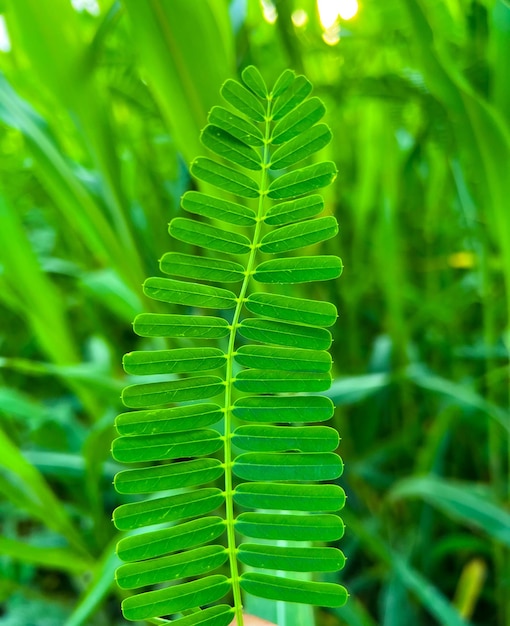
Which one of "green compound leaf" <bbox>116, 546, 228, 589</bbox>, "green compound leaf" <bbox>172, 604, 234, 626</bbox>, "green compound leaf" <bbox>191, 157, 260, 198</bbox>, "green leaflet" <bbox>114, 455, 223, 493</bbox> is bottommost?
"green compound leaf" <bbox>172, 604, 234, 626</bbox>

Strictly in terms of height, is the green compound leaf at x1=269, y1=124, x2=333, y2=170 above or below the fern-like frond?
above

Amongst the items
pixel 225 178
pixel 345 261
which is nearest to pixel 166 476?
pixel 225 178

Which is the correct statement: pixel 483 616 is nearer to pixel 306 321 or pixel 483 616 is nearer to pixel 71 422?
pixel 71 422

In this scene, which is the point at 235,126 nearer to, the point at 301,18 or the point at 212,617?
the point at 212,617

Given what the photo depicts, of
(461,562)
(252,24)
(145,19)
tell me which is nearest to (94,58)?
(145,19)

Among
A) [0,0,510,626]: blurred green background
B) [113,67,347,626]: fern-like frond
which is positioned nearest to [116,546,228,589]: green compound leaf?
[113,67,347,626]: fern-like frond

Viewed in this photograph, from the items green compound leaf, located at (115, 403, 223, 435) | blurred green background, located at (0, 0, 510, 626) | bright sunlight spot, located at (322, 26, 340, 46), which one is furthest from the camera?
bright sunlight spot, located at (322, 26, 340, 46)

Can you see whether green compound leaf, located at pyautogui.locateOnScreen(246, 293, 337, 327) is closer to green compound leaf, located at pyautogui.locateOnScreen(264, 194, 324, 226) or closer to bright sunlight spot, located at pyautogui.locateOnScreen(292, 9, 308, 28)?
green compound leaf, located at pyautogui.locateOnScreen(264, 194, 324, 226)

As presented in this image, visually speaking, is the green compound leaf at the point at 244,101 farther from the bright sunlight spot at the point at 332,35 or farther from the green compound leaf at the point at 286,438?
the bright sunlight spot at the point at 332,35
